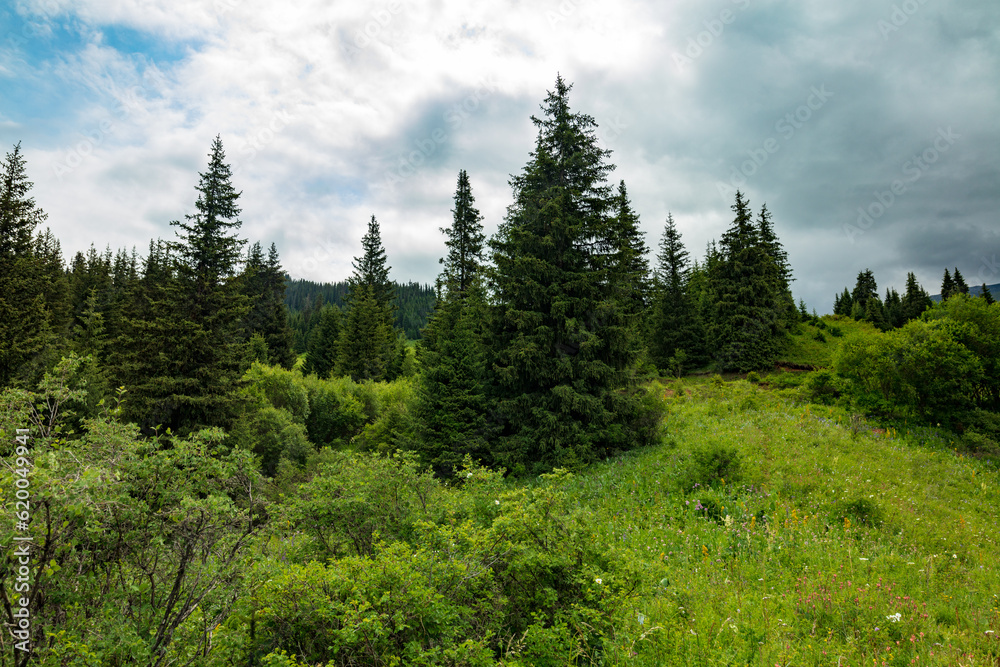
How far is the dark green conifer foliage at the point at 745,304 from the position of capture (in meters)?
34.1

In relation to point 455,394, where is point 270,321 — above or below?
above

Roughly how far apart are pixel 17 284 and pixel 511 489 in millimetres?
23578

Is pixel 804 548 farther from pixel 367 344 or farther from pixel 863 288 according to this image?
pixel 863 288

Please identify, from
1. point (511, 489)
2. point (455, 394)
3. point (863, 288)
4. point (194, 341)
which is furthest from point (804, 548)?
point (863, 288)

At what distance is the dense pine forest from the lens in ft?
12.2

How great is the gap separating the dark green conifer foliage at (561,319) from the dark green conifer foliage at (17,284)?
65.7 feet

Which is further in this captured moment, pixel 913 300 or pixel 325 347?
pixel 913 300

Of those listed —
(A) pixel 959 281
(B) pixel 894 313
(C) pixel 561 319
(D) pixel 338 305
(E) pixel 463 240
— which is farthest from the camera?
(D) pixel 338 305

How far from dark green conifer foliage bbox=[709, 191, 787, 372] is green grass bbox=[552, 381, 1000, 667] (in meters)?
21.0

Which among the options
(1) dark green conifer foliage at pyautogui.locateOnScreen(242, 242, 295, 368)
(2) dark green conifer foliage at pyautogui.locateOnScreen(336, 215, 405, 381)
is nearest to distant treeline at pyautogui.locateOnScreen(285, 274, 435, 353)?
(1) dark green conifer foliage at pyautogui.locateOnScreen(242, 242, 295, 368)

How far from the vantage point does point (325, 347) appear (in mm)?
43719

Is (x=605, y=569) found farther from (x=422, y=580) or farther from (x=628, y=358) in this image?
(x=628, y=358)

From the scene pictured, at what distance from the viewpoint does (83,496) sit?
123 inches

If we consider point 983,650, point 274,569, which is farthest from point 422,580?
point 983,650
